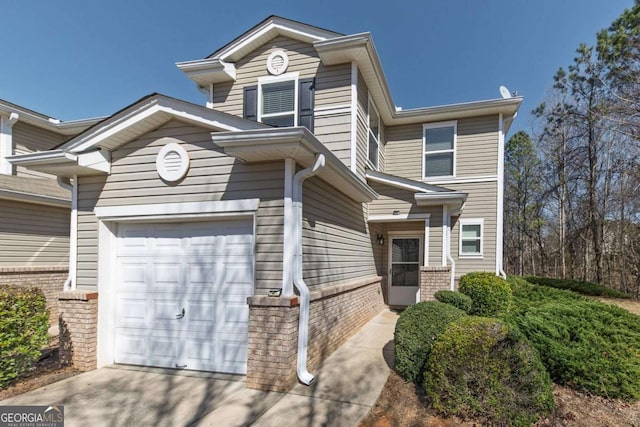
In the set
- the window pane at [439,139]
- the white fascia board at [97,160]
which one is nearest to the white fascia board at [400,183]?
the window pane at [439,139]

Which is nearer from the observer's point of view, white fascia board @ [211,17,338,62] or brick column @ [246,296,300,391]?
brick column @ [246,296,300,391]

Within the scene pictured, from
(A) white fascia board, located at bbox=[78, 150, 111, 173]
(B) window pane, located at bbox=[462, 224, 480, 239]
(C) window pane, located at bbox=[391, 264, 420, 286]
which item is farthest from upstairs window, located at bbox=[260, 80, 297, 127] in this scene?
(B) window pane, located at bbox=[462, 224, 480, 239]

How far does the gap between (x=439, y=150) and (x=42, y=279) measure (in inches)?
498

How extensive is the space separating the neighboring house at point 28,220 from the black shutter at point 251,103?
5.33 metres

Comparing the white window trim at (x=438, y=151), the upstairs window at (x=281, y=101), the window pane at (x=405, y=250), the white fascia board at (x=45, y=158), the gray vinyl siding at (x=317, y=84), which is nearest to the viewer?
the white fascia board at (x=45, y=158)

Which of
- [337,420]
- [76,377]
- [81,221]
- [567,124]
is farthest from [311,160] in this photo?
[567,124]

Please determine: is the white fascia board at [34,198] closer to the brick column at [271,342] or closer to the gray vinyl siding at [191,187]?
the gray vinyl siding at [191,187]

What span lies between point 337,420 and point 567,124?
702 inches

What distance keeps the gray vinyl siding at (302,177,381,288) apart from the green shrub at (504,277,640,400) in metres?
3.04

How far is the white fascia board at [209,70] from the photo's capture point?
7.84 metres

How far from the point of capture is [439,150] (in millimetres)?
10734

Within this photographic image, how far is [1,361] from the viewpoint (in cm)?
408

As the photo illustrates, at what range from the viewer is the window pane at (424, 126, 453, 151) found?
10656 millimetres

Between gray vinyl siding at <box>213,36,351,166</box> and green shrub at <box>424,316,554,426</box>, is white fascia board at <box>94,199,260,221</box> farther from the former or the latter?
gray vinyl siding at <box>213,36,351,166</box>
